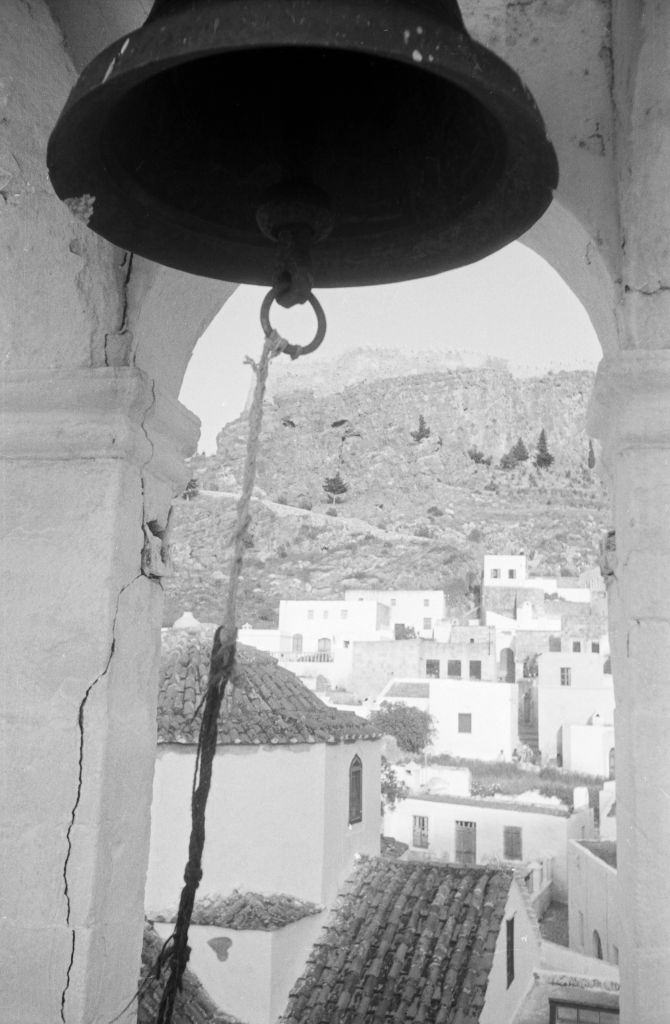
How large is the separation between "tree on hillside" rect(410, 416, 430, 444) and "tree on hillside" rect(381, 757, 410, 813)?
8914cm

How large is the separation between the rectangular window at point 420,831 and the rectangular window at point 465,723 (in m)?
8.64

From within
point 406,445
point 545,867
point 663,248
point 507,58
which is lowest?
point 545,867

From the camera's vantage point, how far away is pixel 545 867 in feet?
65.1

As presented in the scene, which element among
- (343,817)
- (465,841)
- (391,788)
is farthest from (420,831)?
(343,817)

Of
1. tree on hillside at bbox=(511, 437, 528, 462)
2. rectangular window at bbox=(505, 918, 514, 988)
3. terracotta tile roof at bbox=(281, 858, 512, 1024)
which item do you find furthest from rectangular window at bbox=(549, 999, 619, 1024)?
tree on hillside at bbox=(511, 437, 528, 462)

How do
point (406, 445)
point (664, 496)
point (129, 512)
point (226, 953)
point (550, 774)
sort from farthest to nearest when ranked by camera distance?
point (406, 445), point (550, 774), point (226, 953), point (129, 512), point (664, 496)

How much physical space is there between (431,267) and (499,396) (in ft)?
374

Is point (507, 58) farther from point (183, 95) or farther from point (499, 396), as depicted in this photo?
point (499, 396)

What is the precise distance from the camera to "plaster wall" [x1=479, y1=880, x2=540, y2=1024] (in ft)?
29.4

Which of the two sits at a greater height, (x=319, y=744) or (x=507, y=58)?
(x=507, y=58)

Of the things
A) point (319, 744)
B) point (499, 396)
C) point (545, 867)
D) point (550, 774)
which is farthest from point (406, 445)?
point (319, 744)

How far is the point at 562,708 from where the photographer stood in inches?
1233

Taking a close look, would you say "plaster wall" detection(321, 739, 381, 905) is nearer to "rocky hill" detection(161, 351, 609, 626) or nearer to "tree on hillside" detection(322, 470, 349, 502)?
"rocky hill" detection(161, 351, 609, 626)

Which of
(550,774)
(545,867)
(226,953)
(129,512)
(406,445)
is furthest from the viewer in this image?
(406,445)
